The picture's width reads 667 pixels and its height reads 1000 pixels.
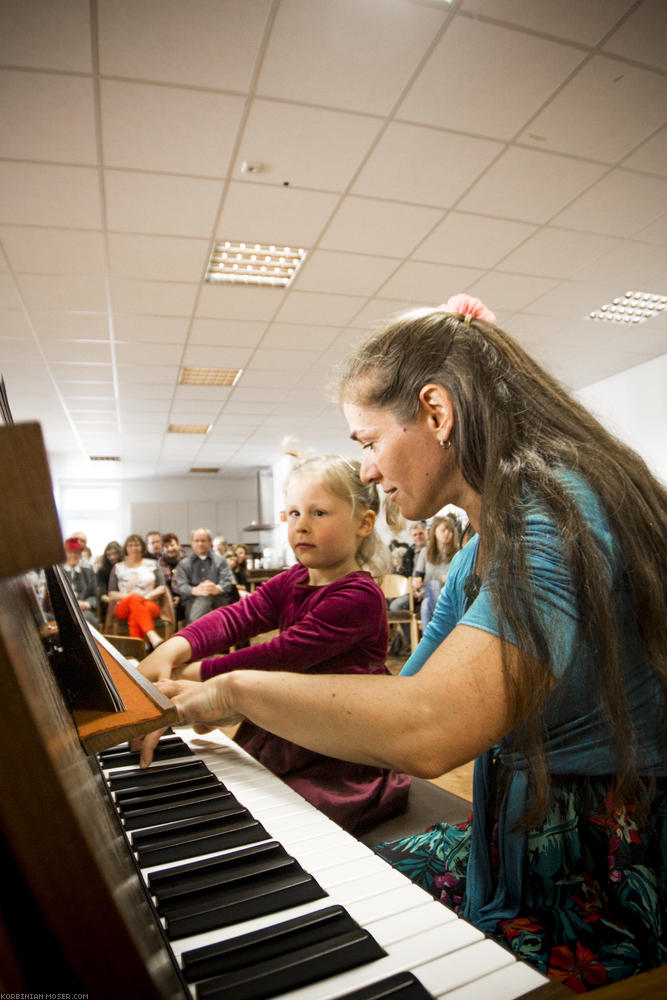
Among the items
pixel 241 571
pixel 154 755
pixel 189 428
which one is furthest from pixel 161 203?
pixel 189 428

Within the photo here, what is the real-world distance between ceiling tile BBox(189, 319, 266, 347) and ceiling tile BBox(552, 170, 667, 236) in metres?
2.75

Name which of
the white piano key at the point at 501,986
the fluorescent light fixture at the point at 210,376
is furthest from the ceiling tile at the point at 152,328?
the white piano key at the point at 501,986

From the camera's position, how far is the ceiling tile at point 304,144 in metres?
2.79

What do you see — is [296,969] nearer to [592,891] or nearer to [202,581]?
[592,891]

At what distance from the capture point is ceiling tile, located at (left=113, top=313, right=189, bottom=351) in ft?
16.9

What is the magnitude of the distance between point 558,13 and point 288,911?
3052 millimetres

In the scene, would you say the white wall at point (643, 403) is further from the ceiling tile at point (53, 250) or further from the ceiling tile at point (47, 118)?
the ceiling tile at point (47, 118)

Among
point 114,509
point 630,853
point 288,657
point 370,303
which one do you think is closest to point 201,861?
point 630,853

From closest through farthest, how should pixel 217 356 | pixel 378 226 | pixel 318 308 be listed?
pixel 378 226 → pixel 318 308 → pixel 217 356

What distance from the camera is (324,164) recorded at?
3.15 m


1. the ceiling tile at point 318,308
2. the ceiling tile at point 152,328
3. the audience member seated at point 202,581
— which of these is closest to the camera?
the ceiling tile at point 318,308

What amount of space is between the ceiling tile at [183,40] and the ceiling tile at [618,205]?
83.8 inches

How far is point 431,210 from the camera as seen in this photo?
11.9 feet

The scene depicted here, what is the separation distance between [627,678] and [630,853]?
21 centimetres
